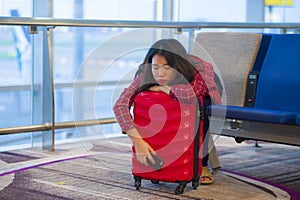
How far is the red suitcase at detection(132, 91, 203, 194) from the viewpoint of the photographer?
329 cm

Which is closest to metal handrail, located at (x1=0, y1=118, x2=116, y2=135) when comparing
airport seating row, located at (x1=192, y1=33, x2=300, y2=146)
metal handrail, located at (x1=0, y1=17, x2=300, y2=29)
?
metal handrail, located at (x1=0, y1=17, x2=300, y2=29)

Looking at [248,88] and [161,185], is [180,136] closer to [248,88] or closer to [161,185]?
[161,185]

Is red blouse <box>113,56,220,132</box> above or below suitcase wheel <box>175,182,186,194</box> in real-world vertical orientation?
above

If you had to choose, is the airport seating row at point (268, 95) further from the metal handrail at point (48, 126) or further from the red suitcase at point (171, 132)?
the metal handrail at point (48, 126)

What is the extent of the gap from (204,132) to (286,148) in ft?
5.37

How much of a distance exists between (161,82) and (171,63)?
0.11 m

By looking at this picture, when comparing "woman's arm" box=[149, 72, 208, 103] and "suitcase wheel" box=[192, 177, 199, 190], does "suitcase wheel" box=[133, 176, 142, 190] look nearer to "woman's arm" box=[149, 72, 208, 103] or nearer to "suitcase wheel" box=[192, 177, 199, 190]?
"suitcase wheel" box=[192, 177, 199, 190]

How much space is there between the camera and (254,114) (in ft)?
11.3

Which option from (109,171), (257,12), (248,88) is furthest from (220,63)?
(257,12)

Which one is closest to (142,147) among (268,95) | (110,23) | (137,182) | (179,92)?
(137,182)

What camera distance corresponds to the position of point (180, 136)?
130 inches

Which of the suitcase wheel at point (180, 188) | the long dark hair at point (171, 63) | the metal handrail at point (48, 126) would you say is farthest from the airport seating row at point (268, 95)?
the metal handrail at point (48, 126)

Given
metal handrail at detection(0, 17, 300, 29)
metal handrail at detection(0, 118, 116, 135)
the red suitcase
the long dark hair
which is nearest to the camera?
the red suitcase

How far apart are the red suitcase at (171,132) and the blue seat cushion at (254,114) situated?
10.1 inches
